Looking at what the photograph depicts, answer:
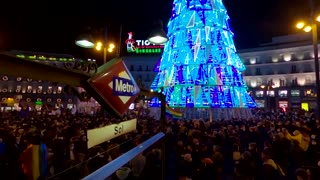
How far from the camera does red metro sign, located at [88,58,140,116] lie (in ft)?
8.18

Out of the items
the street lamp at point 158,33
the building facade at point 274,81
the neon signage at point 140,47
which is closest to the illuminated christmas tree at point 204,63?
the street lamp at point 158,33

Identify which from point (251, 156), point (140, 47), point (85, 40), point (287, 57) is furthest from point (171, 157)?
point (140, 47)

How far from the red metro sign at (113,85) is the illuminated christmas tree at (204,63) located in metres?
27.0

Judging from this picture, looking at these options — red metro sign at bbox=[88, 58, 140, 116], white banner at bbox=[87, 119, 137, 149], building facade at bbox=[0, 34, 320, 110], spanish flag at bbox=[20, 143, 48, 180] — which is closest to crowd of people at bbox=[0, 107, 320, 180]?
spanish flag at bbox=[20, 143, 48, 180]

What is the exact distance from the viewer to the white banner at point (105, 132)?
257cm

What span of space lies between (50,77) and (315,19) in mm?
11231

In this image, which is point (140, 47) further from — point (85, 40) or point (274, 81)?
point (85, 40)

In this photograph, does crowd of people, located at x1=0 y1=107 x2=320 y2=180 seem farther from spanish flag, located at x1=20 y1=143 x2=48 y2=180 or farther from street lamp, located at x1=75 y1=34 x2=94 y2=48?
street lamp, located at x1=75 y1=34 x2=94 y2=48

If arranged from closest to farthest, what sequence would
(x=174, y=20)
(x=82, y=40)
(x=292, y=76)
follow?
(x=82, y=40) < (x=174, y=20) < (x=292, y=76)

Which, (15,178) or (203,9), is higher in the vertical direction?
(203,9)

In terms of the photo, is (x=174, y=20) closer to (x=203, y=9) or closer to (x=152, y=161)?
(x=203, y=9)

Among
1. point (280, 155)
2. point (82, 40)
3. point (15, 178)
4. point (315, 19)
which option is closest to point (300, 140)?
point (280, 155)

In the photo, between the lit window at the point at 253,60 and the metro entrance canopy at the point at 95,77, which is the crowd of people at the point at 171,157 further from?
the lit window at the point at 253,60

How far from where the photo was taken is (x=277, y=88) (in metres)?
61.9
